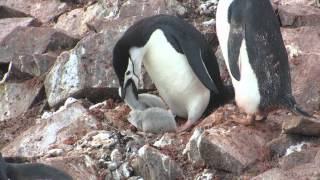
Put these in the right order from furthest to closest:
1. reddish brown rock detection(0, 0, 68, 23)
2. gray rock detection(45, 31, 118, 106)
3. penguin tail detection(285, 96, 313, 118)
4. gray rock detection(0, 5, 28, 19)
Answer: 1. gray rock detection(0, 5, 28, 19)
2. reddish brown rock detection(0, 0, 68, 23)
3. gray rock detection(45, 31, 118, 106)
4. penguin tail detection(285, 96, 313, 118)

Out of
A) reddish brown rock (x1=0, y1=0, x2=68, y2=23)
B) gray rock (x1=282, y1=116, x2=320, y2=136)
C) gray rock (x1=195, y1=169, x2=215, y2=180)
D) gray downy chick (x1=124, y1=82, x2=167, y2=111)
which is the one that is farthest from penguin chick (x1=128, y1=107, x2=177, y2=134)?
reddish brown rock (x1=0, y1=0, x2=68, y2=23)

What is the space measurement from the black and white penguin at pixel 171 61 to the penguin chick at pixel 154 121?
0.24 m

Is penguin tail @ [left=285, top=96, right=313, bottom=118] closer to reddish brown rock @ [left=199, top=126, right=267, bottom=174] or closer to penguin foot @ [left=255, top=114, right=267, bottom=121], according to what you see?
penguin foot @ [left=255, top=114, right=267, bottom=121]

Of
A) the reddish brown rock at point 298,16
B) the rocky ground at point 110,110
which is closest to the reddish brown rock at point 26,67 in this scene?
the rocky ground at point 110,110

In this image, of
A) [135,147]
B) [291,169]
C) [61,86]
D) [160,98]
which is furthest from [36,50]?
[291,169]

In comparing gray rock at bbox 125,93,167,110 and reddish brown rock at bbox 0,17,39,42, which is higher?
gray rock at bbox 125,93,167,110

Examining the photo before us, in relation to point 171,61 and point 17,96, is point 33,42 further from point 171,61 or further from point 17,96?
point 171,61

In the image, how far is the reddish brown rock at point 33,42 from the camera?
9.65 meters

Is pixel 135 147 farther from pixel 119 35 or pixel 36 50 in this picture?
pixel 36 50

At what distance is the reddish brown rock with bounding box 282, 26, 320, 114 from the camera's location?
7.57 m

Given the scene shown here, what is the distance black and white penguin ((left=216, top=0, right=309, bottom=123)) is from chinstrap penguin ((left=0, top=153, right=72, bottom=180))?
1.70 m

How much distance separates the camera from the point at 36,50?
972 centimetres

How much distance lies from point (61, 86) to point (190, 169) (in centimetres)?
234

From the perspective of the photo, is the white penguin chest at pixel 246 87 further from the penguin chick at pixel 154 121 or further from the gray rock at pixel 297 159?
the gray rock at pixel 297 159
